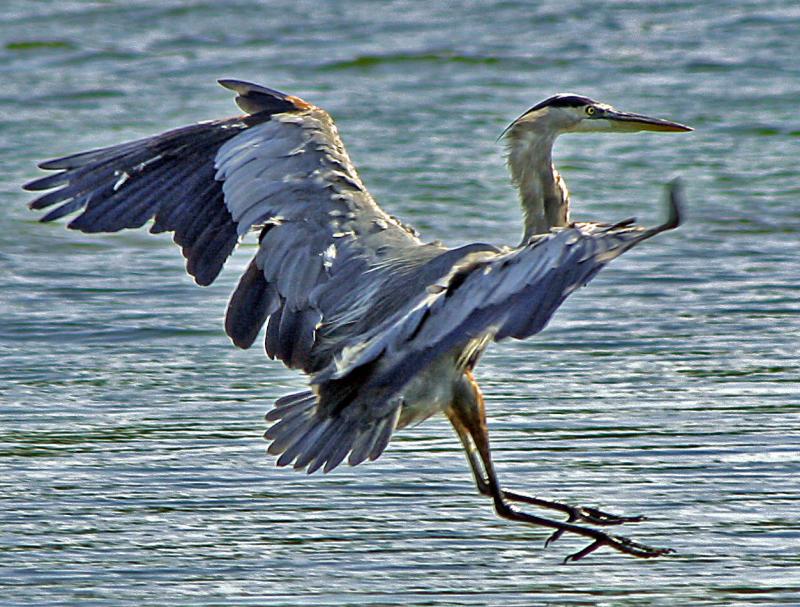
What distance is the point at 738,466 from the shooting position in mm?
6617

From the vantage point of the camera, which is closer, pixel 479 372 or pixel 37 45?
pixel 479 372

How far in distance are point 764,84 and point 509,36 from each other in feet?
8.86

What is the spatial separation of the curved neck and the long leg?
1080mm

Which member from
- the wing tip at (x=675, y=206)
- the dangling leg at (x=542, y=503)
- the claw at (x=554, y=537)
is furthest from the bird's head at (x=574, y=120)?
the wing tip at (x=675, y=206)

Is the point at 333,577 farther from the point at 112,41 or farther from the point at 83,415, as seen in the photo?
the point at 112,41

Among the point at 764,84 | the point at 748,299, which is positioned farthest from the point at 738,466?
the point at 764,84

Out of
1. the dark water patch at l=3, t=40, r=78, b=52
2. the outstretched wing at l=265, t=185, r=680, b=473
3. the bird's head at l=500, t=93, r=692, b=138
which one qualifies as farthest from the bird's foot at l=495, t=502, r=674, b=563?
the dark water patch at l=3, t=40, r=78, b=52

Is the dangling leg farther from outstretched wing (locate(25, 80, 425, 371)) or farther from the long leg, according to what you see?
outstretched wing (locate(25, 80, 425, 371))

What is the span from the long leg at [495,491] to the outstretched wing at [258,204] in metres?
0.49

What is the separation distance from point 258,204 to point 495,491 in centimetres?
133

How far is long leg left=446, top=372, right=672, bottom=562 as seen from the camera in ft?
19.1

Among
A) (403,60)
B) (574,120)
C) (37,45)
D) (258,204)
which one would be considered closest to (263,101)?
(258,204)

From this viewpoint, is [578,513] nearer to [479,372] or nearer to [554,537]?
[554,537]

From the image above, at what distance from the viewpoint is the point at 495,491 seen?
6.02 metres
